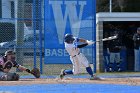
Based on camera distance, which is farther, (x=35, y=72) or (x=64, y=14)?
(x=64, y=14)

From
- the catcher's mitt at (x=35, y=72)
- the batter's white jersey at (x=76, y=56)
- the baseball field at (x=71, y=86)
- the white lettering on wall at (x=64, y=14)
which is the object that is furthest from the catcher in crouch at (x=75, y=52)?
the white lettering on wall at (x=64, y=14)

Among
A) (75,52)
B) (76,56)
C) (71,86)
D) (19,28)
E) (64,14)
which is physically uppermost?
(64,14)

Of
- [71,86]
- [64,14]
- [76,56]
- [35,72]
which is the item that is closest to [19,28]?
[64,14]

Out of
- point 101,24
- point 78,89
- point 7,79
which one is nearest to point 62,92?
point 78,89

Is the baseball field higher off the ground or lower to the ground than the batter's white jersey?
lower

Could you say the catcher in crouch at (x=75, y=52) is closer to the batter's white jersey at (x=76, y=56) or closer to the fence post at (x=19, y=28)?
the batter's white jersey at (x=76, y=56)

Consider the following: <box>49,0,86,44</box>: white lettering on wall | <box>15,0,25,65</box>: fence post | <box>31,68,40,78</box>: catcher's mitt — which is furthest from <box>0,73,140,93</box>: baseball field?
<box>49,0,86,44</box>: white lettering on wall

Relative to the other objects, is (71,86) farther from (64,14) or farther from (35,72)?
(64,14)

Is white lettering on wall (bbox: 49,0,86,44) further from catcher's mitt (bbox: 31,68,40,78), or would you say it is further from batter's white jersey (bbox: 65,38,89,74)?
batter's white jersey (bbox: 65,38,89,74)

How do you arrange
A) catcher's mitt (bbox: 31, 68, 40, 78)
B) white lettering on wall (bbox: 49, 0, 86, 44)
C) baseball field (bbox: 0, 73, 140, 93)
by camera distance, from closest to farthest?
baseball field (bbox: 0, 73, 140, 93)
catcher's mitt (bbox: 31, 68, 40, 78)
white lettering on wall (bbox: 49, 0, 86, 44)

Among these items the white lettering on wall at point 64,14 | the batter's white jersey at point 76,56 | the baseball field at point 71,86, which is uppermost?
the white lettering on wall at point 64,14

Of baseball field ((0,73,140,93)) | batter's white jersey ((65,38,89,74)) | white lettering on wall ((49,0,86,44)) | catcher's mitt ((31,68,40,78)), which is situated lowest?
baseball field ((0,73,140,93))

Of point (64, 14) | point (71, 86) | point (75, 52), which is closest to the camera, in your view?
point (71, 86)

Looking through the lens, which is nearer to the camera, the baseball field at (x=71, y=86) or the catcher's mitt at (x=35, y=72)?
the baseball field at (x=71, y=86)
